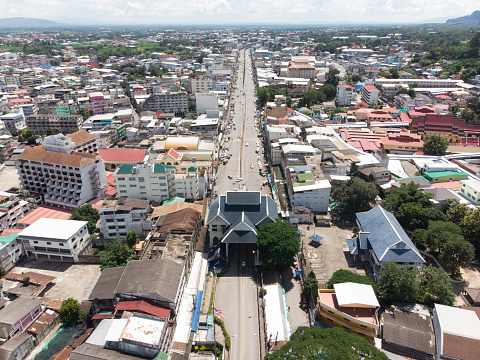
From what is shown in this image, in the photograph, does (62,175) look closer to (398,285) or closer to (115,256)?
(115,256)

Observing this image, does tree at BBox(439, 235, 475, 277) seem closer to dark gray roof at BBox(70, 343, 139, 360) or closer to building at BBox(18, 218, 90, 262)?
dark gray roof at BBox(70, 343, 139, 360)

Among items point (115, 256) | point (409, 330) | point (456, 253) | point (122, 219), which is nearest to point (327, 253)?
point (409, 330)

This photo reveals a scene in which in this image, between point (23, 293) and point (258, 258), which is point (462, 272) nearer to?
point (258, 258)

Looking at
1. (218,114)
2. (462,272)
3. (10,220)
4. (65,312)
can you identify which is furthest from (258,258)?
(218,114)

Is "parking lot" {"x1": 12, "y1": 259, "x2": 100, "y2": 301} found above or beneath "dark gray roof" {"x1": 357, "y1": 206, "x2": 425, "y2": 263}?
beneath

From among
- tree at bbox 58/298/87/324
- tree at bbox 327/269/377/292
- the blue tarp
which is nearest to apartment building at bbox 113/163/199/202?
the blue tarp

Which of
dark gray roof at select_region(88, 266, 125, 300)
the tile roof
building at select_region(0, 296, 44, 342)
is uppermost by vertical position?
the tile roof

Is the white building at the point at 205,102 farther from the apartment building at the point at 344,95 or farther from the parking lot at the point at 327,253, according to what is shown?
the parking lot at the point at 327,253
